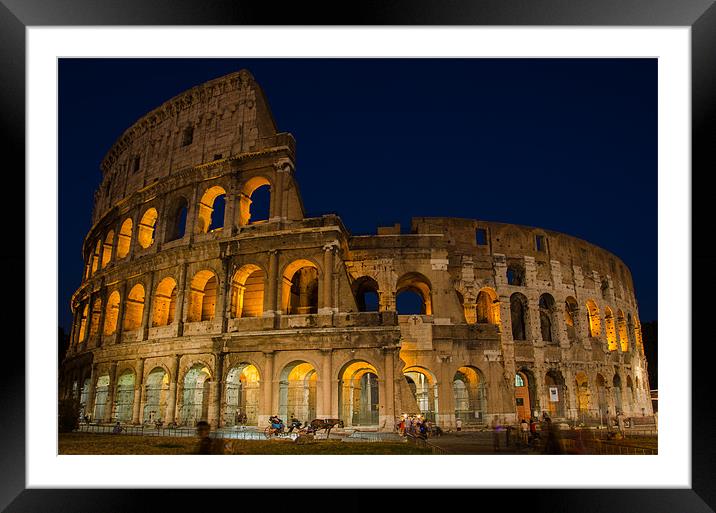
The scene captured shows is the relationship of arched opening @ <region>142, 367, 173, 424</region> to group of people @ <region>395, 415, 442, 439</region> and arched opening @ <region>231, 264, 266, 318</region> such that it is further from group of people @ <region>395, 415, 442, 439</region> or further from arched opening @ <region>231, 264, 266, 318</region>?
group of people @ <region>395, 415, 442, 439</region>

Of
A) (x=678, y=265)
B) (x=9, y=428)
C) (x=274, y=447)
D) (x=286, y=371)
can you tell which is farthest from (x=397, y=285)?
(x=9, y=428)

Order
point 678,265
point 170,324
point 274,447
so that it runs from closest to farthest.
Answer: point 678,265, point 274,447, point 170,324

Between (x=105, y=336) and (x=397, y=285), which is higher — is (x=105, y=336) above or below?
below

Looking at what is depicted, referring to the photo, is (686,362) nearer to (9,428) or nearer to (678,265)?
(678,265)

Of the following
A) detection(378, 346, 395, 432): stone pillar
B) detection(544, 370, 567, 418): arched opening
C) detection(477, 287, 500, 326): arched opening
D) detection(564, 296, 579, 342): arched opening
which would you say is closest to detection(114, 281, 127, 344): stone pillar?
detection(378, 346, 395, 432): stone pillar

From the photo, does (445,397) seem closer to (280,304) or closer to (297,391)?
(297,391)

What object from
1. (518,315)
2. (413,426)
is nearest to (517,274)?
(518,315)
